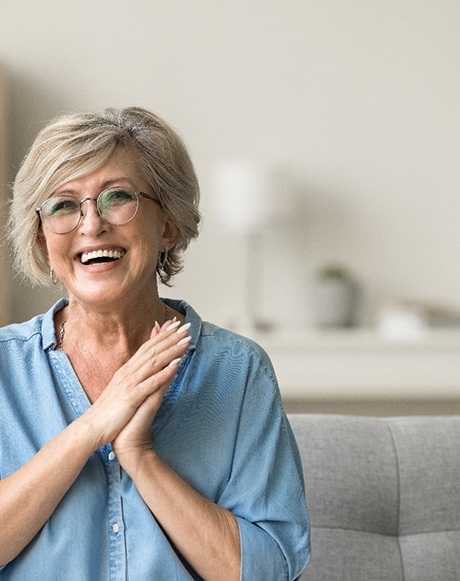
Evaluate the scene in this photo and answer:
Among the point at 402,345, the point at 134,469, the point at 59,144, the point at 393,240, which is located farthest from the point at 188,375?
the point at 393,240

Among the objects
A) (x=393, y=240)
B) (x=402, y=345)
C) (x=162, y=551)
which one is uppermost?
(x=162, y=551)

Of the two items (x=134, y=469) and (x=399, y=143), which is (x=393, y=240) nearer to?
(x=399, y=143)

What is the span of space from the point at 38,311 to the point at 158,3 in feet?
5.47

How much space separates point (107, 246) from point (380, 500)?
2.84 feet

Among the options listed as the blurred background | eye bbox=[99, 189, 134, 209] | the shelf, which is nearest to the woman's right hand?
eye bbox=[99, 189, 134, 209]

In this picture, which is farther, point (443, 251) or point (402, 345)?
point (443, 251)

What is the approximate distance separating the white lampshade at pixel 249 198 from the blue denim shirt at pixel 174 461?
10.0 feet

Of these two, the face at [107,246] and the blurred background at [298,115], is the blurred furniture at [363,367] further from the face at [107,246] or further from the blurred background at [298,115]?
the face at [107,246]

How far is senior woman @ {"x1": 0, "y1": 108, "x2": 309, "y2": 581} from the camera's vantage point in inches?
58.8

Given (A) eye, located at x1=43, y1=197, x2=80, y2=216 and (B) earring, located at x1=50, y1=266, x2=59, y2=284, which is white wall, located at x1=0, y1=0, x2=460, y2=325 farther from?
(A) eye, located at x1=43, y1=197, x2=80, y2=216

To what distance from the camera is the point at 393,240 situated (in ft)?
16.7

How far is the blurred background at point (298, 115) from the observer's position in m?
4.97

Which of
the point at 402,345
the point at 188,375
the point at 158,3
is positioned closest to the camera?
the point at 188,375

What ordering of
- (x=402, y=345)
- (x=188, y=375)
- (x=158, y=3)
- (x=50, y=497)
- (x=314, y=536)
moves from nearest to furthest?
(x=50, y=497) < (x=188, y=375) < (x=314, y=536) < (x=402, y=345) < (x=158, y=3)
